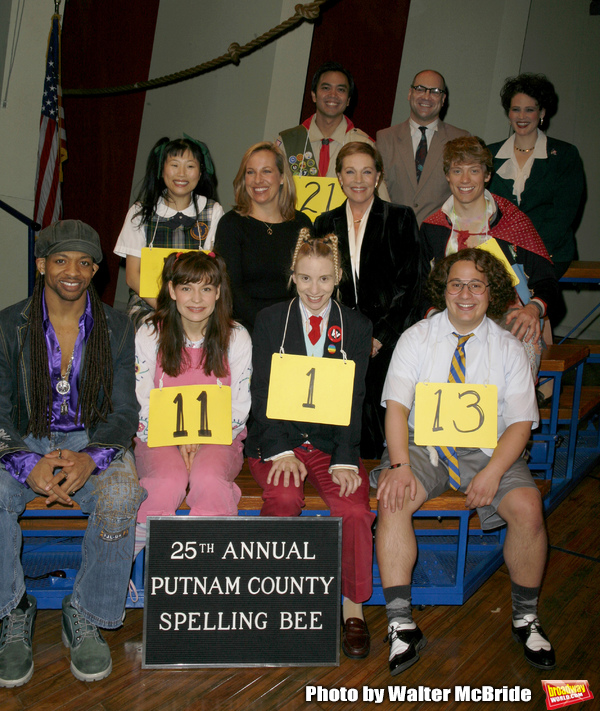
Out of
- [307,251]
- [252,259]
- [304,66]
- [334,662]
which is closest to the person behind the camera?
[334,662]

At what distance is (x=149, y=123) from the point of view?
5.79 metres

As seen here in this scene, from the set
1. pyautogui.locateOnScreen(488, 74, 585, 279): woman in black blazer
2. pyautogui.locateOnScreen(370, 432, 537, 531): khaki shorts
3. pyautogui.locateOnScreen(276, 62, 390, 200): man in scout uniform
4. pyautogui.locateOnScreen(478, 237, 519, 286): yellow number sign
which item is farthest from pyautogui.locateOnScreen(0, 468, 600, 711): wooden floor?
pyautogui.locateOnScreen(276, 62, 390, 200): man in scout uniform

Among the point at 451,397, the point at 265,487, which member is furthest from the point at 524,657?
the point at 265,487

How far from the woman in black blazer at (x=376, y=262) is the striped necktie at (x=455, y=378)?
0.50 metres

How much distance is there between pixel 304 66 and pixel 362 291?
257 cm

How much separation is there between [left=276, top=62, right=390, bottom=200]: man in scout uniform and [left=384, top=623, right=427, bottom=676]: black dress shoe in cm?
234

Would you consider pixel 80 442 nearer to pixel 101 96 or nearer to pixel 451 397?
pixel 451 397

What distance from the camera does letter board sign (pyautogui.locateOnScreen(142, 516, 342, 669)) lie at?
6.95 ft

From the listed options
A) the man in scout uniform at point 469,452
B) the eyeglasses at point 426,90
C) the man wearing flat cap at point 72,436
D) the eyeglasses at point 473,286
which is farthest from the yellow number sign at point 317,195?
the man wearing flat cap at point 72,436

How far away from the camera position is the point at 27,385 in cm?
233

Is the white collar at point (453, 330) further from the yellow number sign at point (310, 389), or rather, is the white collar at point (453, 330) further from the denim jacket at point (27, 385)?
the denim jacket at point (27, 385)

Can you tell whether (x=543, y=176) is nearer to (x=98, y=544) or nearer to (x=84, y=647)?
(x=98, y=544)

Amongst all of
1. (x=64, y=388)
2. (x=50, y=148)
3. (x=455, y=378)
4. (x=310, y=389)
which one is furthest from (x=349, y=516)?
(x=50, y=148)

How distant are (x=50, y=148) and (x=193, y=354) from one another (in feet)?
10.2
